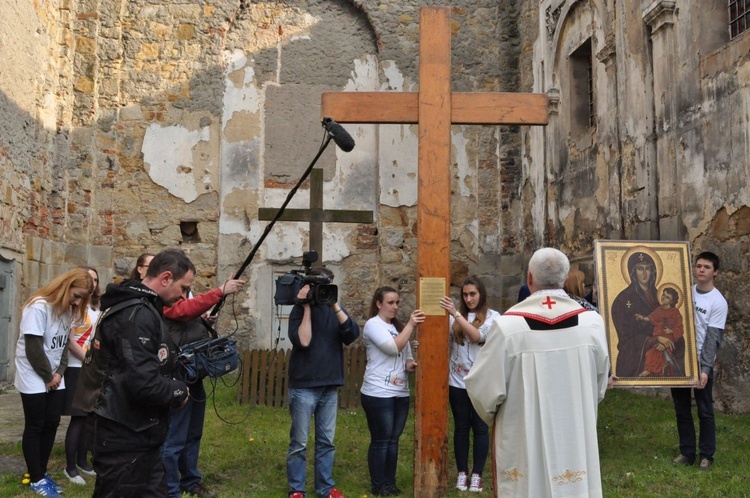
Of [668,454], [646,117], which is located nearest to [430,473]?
[668,454]

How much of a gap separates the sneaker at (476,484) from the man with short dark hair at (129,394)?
2583mm

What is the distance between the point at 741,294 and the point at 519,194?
18.3 feet

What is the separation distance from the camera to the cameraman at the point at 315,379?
5027 mm

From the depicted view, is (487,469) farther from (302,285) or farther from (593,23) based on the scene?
(593,23)

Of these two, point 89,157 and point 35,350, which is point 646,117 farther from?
point 89,157

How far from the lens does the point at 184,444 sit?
482 centimetres

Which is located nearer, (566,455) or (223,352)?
(566,455)

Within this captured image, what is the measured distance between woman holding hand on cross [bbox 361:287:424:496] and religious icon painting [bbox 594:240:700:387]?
67.3 inches

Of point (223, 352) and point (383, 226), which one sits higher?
point (383, 226)

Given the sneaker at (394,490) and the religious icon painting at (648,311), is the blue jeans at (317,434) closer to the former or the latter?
the sneaker at (394,490)

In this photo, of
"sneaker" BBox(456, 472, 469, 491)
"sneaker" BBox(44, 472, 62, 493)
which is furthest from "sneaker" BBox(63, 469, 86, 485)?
"sneaker" BBox(456, 472, 469, 491)

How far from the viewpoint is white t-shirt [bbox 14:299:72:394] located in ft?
16.0

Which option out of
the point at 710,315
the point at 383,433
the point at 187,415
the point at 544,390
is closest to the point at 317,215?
the point at 383,433

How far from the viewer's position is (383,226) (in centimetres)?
1230
